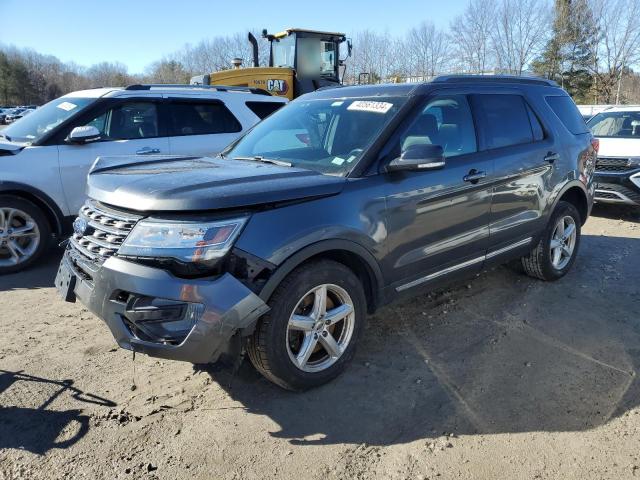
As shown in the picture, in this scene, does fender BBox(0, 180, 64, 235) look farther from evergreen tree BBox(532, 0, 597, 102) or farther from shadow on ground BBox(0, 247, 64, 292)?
evergreen tree BBox(532, 0, 597, 102)

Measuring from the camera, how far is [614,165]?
7801 mm

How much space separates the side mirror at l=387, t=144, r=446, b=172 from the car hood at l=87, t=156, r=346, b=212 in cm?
40

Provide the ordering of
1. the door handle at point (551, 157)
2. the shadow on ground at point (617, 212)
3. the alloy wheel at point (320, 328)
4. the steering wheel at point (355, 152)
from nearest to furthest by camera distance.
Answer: the alloy wheel at point (320, 328) → the steering wheel at point (355, 152) → the door handle at point (551, 157) → the shadow on ground at point (617, 212)

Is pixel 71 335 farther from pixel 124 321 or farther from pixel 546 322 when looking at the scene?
pixel 546 322

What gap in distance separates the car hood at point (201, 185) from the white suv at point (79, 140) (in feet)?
7.52

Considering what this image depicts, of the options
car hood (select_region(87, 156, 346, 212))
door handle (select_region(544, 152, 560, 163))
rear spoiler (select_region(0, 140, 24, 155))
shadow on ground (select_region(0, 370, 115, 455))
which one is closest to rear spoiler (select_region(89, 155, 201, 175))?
car hood (select_region(87, 156, 346, 212))

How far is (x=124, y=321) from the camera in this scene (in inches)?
104

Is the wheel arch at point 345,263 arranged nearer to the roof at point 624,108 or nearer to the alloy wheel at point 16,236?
the alloy wheel at point 16,236

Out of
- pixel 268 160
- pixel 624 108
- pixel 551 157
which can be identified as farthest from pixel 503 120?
pixel 624 108

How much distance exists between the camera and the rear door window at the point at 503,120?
404 cm

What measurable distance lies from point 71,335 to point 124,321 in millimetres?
1505

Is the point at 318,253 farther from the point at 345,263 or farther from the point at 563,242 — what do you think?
the point at 563,242

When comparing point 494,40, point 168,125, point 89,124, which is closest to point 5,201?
point 89,124

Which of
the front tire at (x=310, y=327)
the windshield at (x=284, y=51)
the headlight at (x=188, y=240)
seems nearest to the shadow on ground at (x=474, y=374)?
the front tire at (x=310, y=327)
